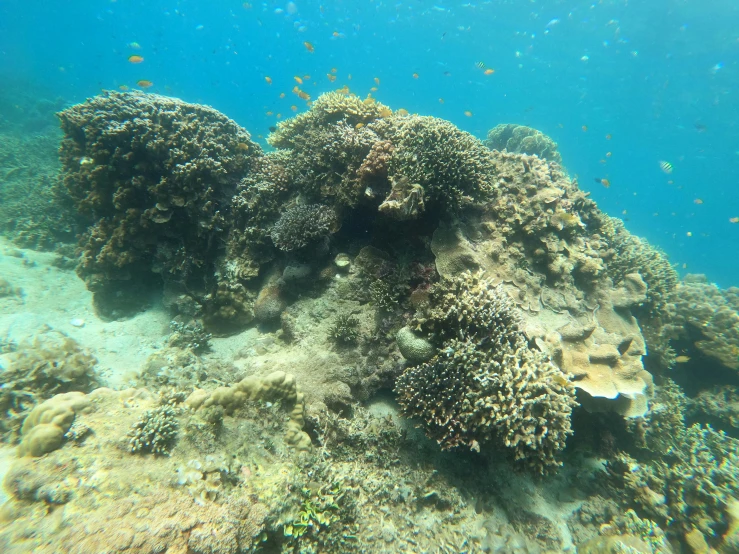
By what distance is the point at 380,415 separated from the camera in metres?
5.21

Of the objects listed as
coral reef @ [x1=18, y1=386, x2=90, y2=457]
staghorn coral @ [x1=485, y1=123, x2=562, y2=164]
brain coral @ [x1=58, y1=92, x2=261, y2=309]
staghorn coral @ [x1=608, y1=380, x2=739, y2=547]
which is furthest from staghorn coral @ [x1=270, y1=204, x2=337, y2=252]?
staghorn coral @ [x1=485, y1=123, x2=562, y2=164]

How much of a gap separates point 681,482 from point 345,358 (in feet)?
19.5

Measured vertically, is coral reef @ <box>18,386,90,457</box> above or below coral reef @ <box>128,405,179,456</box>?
below

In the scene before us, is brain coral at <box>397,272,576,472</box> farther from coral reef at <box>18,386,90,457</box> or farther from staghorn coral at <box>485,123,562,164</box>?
staghorn coral at <box>485,123,562,164</box>

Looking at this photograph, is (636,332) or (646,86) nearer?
(636,332)

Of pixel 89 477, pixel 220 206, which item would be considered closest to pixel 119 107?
pixel 220 206

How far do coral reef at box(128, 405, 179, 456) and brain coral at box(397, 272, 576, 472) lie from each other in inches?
121

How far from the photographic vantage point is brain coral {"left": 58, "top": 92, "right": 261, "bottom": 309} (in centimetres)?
748

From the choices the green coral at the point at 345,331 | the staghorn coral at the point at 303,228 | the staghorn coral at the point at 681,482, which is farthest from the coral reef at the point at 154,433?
the staghorn coral at the point at 681,482

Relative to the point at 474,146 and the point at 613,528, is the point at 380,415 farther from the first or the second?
the point at 474,146

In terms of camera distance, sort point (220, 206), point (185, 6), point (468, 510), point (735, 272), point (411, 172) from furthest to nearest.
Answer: point (185, 6) < point (735, 272) < point (220, 206) < point (411, 172) < point (468, 510)

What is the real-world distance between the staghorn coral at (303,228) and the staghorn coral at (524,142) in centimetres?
1206

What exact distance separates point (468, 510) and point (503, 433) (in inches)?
54.9

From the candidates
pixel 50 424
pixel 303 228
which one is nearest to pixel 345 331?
pixel 303 228
